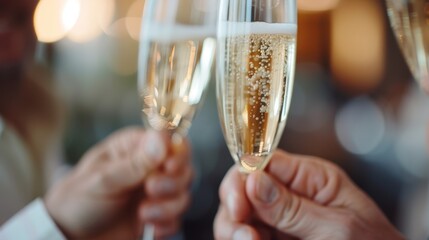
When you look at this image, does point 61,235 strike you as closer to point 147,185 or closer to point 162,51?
point 147,185

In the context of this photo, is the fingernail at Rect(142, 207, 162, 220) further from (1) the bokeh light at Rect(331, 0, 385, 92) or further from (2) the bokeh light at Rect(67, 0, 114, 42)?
(1) the bokeh light at Rect(331, 0, 385, 92)

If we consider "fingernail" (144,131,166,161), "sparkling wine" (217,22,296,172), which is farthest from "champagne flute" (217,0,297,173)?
"fingernail" (144,131,166,161)

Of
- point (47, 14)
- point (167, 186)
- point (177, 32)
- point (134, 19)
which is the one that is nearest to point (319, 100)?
point (134, 19)

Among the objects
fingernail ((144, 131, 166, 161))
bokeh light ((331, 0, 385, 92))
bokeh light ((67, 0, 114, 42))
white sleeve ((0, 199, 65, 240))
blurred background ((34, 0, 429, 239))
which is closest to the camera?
white sleeve ((0, 199, 65, 240))

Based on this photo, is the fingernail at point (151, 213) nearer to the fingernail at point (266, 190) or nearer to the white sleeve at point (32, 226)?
the white sleeve at point (32, 226)

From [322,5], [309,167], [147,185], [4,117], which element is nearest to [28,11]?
[4,117]

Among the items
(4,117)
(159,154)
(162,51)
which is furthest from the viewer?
(4,117)

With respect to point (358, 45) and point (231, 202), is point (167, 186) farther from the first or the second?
point (358, 45)
